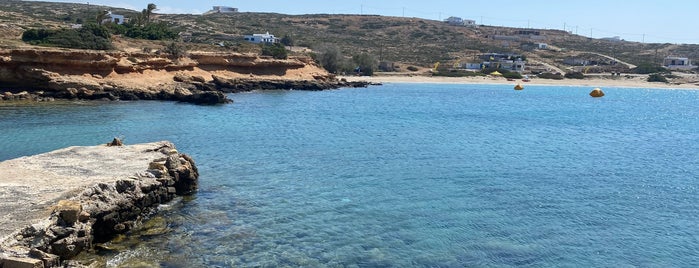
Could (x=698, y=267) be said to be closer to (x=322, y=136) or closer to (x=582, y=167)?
(x=582, y=167)

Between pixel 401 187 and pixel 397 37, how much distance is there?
4629 inches

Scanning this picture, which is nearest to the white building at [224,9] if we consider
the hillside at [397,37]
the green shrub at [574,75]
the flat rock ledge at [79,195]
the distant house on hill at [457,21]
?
the hillside at [397,37]

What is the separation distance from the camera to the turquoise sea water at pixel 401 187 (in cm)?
1338

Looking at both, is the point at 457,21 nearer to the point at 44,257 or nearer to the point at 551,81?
the point at 551,81

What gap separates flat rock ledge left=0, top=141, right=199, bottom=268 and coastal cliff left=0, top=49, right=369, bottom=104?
24579 mm

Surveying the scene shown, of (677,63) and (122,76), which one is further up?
(677,63)

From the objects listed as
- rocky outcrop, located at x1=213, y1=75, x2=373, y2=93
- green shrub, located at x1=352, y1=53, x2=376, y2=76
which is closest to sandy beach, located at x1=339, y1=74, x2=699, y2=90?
green shrub, located at x1=352, y1=53, x2=376, y2=76

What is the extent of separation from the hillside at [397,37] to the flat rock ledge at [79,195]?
212 ft

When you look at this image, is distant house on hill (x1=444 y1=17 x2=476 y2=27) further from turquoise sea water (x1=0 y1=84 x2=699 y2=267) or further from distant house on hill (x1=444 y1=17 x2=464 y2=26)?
turquoise sea water (x1=0 y1=84 x2=699 y2=267)

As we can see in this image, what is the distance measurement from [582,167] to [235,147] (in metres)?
14.3

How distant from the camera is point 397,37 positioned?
134000 millimetres

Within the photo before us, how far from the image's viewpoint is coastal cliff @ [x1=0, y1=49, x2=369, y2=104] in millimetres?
40750

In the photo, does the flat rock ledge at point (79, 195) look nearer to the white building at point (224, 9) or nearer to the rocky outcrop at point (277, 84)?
the rocky outcrop at point (277, 84)

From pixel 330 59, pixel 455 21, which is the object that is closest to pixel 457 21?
pixel 455 21
